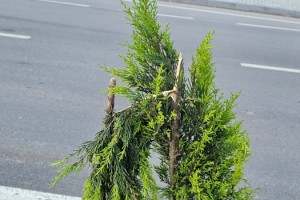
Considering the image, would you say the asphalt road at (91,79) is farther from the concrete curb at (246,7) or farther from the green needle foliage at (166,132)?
the green needle foliage at (166,132)

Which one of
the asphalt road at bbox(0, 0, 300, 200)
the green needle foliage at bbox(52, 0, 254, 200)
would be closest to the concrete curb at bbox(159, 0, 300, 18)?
the asphalt road at bbox(0, 0, 300, 200)

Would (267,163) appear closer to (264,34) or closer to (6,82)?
(6,82)

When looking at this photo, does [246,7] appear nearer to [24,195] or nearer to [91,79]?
[91,79]

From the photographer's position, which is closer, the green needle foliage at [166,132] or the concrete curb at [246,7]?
the green needle foliage at [166,132]

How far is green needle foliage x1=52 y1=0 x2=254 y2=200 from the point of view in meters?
1.77

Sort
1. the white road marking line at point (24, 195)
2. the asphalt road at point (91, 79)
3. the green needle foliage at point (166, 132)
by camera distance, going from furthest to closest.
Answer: the asphalt road at point (91, 79), the white road marking line at point (24, 195), the green needle foliage at point (166, 132)

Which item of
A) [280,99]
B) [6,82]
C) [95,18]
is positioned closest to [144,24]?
[6,82]

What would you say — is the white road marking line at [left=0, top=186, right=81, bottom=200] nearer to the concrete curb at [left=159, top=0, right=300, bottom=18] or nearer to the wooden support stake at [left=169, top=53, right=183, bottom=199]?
the wooden support stake at [left=169, top=53, right=183, bottom=199]

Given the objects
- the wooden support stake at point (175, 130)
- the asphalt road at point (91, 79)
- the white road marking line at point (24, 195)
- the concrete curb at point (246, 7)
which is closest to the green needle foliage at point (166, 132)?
the wooden support stake at point (175, 130)

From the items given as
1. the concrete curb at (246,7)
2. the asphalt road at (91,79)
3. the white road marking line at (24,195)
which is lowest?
the white road marking line at (24,195)

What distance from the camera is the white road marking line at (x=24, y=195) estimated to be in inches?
162

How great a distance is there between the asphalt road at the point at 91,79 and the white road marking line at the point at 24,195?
0.28ft

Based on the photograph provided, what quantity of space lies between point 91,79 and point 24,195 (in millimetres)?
2992

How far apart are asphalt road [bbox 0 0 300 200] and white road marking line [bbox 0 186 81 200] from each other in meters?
0.09
